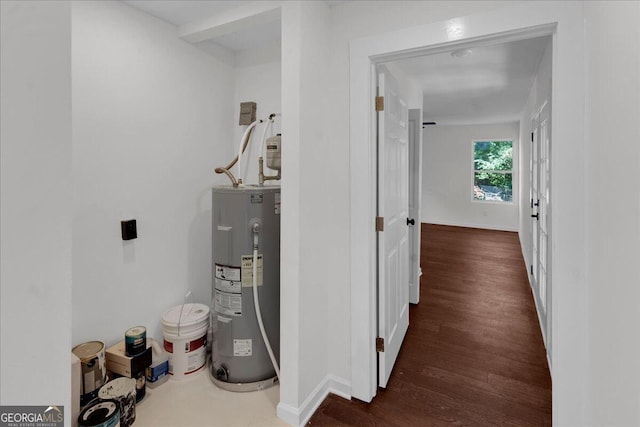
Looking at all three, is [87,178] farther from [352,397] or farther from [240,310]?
[352,397]

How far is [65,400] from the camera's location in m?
0.52

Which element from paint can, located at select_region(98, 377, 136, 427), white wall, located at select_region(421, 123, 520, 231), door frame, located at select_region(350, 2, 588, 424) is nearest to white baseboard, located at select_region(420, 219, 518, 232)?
white wall, located at select_region(421, 123, 520, 231)

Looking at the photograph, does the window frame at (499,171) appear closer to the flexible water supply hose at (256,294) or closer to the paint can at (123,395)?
the flexible water supply hose at (256,294)

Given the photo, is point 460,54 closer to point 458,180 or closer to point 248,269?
point 248,269

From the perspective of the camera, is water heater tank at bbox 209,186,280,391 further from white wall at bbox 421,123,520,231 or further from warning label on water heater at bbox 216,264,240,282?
white wall at bbox 421,123,520,231

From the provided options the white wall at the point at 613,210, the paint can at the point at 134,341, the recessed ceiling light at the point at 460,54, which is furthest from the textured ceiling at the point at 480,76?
the paint can at the point at 134,341

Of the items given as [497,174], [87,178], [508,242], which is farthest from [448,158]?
[87,178]

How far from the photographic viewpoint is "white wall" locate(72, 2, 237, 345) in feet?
6.31

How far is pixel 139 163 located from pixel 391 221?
5.54ft

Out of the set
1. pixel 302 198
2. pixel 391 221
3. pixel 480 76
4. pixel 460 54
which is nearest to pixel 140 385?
pixel 302 198

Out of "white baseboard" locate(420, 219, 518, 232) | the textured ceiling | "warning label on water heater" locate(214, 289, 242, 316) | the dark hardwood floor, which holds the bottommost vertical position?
the dark hardwood floor

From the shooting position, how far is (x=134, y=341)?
79.1 inches

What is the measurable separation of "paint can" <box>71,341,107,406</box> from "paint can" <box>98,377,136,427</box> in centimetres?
9

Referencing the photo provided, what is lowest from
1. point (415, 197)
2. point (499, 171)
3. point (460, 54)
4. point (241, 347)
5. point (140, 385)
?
point (140, 385)
